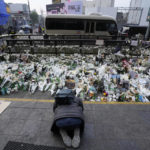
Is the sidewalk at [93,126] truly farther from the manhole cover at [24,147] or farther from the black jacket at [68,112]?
the black jacket at [68,112]

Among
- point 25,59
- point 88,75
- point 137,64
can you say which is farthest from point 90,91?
point 25,59

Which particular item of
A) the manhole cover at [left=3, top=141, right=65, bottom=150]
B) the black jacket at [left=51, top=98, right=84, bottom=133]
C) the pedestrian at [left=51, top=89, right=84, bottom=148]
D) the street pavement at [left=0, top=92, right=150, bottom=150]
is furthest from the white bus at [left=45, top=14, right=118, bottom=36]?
the manhole cover at [left=3, top=141, right=65, bottom=150]

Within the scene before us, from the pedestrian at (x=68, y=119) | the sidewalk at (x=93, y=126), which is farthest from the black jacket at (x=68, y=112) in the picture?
the sidewalk at (x=93, y=126)

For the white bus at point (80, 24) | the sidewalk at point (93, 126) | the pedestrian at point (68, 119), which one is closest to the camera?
the pedestrian at point (68, 119)

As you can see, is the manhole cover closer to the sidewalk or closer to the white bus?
the sidewalk

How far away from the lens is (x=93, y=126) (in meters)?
2.70

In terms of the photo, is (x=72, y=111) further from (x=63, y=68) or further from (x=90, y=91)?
(x=63, y=68)

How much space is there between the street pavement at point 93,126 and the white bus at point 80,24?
430 inches

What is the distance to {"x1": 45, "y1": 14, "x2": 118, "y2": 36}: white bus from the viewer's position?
12.1 metres

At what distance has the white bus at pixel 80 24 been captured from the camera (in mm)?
12078

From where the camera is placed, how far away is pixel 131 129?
2.61 m

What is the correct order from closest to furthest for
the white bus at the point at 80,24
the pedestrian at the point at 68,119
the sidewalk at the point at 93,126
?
the pedestrian at the point at 68,119, the sidewalk at the point at 93,126, the white bus at the point at 80,24

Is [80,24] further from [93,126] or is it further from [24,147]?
[24,147]

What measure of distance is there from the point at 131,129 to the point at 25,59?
18.8 feet
